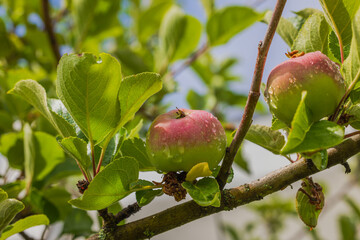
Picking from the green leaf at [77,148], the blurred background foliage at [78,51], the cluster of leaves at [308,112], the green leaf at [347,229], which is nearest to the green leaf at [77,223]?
the blurred background foliage at [78,51]

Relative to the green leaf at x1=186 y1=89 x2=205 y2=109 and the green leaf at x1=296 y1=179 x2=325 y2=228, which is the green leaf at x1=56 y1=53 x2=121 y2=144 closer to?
the green leaf at x1=296 y1=179 x2=325 y2=228

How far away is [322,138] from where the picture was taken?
1.40ft

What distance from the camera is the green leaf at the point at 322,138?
0.42 metres

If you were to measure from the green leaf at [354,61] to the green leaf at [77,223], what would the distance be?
66cm

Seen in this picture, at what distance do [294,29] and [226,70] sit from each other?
1241 millimetres

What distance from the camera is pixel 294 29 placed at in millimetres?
652

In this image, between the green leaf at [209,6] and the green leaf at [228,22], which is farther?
the green leaf at [209,6]

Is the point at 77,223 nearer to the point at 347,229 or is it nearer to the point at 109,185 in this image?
the point at 109,185

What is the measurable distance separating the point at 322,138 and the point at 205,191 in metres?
0.15

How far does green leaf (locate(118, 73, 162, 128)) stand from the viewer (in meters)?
0.49

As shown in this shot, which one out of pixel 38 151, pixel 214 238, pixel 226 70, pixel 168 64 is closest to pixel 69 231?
pixel 38 151

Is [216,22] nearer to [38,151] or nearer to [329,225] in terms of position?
[38,151]

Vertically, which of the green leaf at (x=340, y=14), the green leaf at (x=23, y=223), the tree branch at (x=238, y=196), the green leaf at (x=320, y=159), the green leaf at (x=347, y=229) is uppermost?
the green leaf at (x=340, y=14)

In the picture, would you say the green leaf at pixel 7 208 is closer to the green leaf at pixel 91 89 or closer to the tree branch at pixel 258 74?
the green leaf at pixel 91 89
